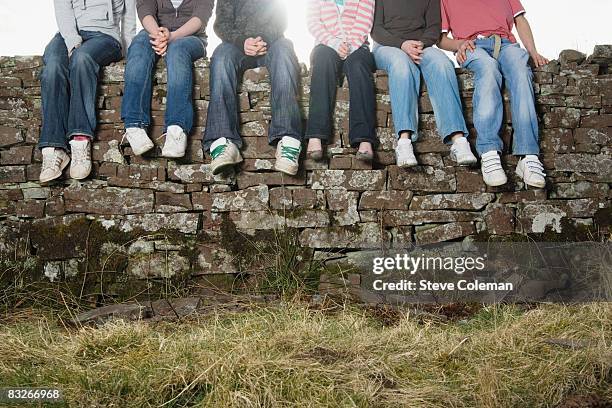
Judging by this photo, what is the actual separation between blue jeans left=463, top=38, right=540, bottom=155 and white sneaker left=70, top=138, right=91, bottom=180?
3.12m

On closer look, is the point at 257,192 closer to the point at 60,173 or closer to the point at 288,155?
the point at 288,155

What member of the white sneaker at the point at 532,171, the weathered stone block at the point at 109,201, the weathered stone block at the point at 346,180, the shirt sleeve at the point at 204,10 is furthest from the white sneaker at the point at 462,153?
the weathered stone block at the point at 109,201

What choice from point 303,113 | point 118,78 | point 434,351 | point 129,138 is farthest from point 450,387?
point 118,78

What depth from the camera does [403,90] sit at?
5.19 meters

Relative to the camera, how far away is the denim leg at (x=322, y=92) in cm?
512

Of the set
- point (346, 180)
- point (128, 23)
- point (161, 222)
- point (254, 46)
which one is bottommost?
point (161, 222)

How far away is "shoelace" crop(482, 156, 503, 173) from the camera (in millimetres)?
5152

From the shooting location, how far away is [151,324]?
4.32 meters

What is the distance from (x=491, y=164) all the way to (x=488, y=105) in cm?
51

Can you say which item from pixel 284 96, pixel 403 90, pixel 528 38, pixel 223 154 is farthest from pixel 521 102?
pixel 223 154

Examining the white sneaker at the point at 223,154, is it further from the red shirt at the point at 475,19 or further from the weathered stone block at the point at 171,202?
the red shirt at the point at 475,19

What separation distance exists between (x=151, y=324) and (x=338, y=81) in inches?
96.8

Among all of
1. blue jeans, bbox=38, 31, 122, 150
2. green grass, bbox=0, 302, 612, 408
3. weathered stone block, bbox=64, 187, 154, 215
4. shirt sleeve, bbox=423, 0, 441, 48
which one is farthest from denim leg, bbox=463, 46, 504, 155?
blue jeans, bbox=38, 31, 122, 150

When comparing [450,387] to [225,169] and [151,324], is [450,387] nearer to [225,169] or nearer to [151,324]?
[151,324]
